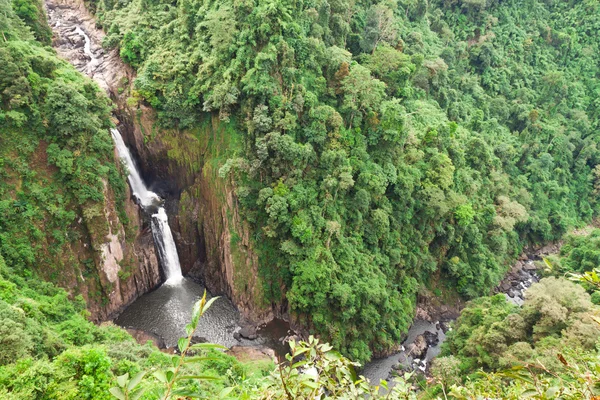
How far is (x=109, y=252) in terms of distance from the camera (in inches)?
753

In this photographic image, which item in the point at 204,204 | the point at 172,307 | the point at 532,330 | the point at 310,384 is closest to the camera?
the point at 310,384

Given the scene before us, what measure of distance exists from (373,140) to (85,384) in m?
18.3

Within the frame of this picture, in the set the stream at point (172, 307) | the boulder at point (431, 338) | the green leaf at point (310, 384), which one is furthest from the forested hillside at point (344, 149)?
the green leaf at point (310, 384)

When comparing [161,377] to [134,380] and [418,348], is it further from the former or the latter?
[418,348]

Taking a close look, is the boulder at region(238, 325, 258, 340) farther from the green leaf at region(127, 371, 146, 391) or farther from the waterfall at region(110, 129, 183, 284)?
the green leaf at region(127, 371, 146, 391)

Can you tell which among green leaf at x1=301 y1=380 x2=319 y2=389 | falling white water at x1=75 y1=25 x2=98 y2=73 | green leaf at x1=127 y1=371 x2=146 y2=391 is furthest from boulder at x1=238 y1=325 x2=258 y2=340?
falling white water at x1=75 y1=25 x2=98 y2=73

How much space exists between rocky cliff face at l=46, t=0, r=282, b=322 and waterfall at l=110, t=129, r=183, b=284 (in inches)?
16.5

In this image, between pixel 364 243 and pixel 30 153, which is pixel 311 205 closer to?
pixel 364 243

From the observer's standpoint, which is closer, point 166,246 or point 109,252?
point 109,252

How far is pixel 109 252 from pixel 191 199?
5.55m

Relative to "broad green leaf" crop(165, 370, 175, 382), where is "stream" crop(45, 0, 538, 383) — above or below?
below

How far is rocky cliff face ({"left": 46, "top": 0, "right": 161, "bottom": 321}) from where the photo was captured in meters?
18.4

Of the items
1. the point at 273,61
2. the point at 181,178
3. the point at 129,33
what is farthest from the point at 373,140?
the point at 129,33

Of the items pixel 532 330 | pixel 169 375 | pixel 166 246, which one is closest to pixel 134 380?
pixel 169 375
